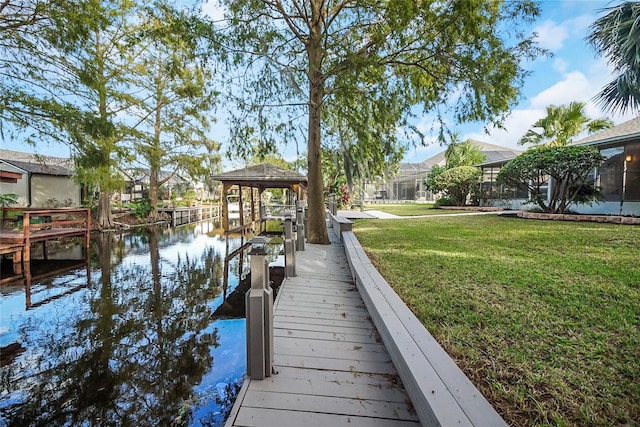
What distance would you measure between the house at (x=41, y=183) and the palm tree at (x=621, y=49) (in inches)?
811

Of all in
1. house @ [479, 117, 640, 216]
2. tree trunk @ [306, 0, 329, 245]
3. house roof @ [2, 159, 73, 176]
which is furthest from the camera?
house roof @ [2, 159, 73, 176]

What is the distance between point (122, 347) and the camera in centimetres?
379

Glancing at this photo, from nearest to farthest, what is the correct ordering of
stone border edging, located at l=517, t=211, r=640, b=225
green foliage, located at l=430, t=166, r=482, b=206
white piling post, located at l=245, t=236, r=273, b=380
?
white piling post, located at l=245, t=236, r=273, b=380, stone border edging, located at l=517, t=211, r=640, b=225, green foliage, located at l=430, t=166, r=482, b=206

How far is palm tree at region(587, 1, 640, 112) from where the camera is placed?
6839mm

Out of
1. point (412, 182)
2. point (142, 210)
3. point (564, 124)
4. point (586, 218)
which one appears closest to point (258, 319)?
point (586, 218)

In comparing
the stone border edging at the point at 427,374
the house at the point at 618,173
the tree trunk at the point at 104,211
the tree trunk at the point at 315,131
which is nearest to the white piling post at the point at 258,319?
the stone border edging at the point at 427,374

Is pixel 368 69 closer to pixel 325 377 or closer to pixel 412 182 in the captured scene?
pixel 325 377

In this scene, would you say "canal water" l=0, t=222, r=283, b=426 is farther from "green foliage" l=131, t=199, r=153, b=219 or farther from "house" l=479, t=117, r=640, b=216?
"house" l=479, t=117, r=640, b=216

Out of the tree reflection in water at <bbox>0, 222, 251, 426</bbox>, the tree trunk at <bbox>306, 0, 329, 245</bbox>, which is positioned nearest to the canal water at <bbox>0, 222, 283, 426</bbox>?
the tree reflection in water at <bbox>0, 222, 251, 426</bbox>

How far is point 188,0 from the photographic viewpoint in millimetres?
7055

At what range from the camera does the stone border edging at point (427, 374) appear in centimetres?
172

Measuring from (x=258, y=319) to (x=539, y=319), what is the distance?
2.53 metres

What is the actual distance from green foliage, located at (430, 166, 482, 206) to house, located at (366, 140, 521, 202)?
560 inches

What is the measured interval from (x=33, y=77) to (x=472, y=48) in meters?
10.4
